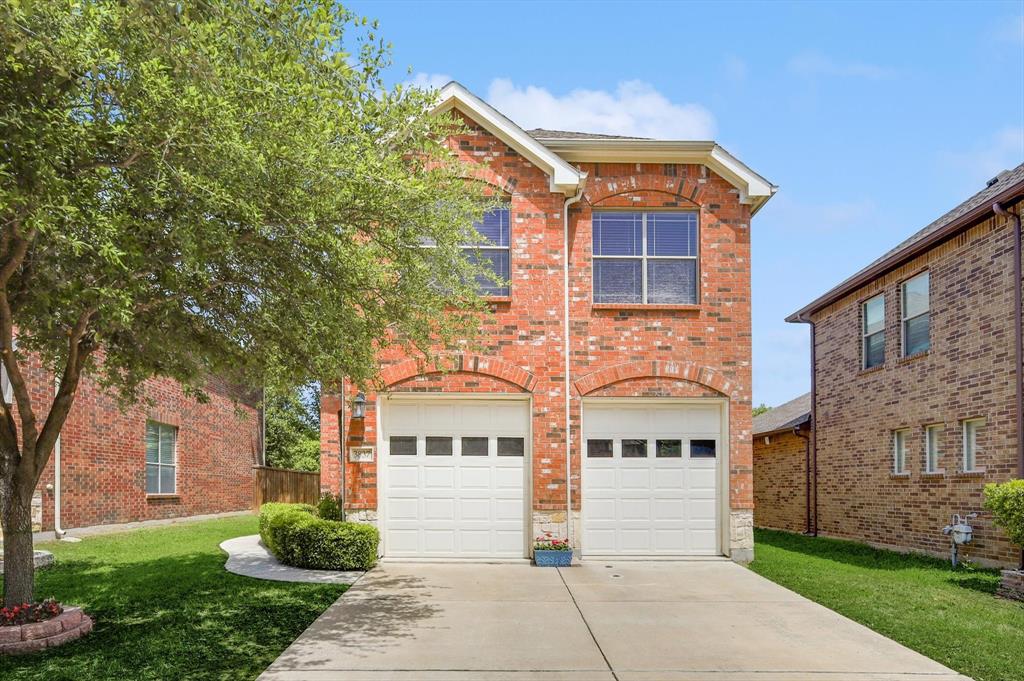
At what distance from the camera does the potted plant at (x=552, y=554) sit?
42.2 ft

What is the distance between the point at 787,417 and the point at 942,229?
9.97 metres

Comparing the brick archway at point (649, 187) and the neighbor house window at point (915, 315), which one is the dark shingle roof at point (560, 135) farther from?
the neighbor house window at point (915, 315)

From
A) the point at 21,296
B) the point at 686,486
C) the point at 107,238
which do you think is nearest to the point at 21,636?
the point at 21,296

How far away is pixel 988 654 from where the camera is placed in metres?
7.49

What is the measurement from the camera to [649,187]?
14.0 m

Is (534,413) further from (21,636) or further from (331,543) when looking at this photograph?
(21,636)

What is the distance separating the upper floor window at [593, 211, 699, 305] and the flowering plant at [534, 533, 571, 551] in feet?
13.4

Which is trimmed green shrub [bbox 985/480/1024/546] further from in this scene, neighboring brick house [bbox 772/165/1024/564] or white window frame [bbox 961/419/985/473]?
white window frame [bbox 961/419/985/473]

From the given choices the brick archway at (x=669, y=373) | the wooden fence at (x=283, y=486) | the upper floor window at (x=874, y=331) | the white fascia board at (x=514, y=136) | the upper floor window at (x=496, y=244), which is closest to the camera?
the white fascia board at (x=514, y=136)

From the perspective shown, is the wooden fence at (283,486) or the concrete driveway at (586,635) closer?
the concrete driveway at (586,635)

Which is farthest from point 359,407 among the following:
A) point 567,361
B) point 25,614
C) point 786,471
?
point 786,471

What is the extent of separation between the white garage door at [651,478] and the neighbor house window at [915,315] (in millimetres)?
4687

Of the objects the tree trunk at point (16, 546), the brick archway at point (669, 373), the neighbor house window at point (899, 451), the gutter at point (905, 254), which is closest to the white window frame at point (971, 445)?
the neighbor house window at point (899, 451)

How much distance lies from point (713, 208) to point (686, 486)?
4788mm
